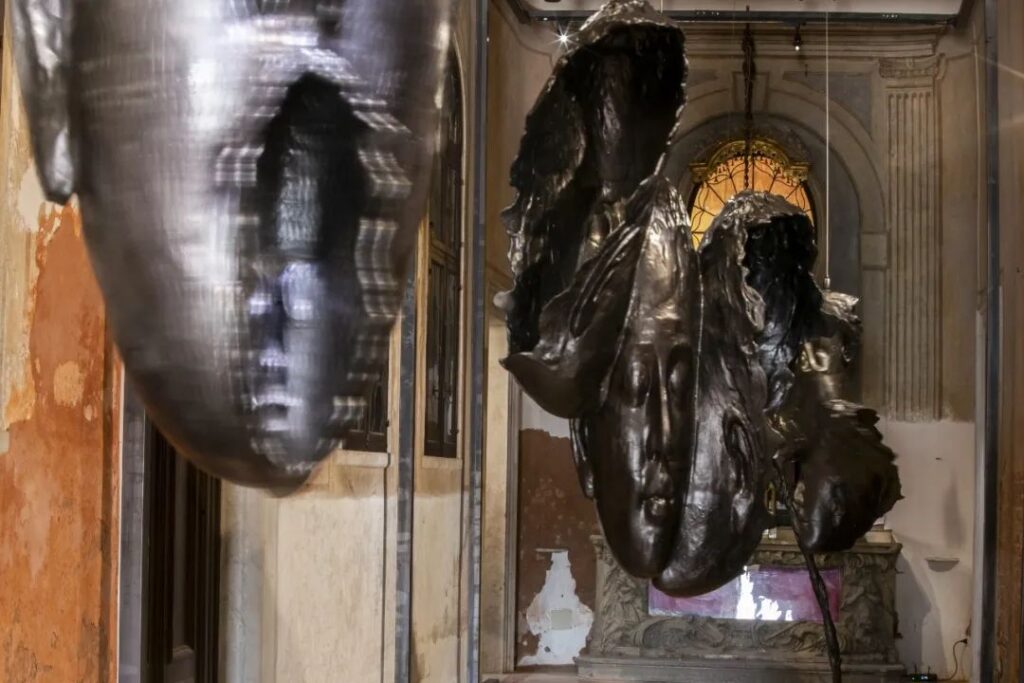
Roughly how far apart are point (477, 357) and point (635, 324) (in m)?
7.70

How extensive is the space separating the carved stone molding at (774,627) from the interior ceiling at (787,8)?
436 cm

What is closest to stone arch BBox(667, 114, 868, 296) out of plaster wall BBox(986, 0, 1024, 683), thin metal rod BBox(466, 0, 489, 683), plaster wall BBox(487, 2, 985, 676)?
plaster wall BBox(487, 2, 985, 676)

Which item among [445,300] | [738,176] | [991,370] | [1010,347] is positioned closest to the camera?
[1010,347]

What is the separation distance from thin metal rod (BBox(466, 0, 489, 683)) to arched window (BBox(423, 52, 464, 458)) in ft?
0.83

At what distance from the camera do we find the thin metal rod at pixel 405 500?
7195 millimetres

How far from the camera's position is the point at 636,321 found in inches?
78.1

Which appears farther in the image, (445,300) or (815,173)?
(815,173)

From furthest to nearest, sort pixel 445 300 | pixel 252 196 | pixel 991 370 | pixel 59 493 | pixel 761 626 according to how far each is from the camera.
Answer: pixel 761 626 → pixel 445 300 → pixel 991 370 → pixel 59 493 → pixel 252 196

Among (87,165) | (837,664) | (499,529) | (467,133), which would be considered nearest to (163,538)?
(87,165)

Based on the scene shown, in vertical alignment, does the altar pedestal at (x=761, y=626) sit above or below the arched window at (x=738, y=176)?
below

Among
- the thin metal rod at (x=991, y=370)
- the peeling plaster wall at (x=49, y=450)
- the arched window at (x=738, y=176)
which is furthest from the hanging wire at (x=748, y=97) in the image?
the peeling plaster wall at (x=49, y=450)

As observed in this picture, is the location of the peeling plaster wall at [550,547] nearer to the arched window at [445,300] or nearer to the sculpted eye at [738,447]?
the arched window at [445,300]

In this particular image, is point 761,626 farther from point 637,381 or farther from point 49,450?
point 637,381

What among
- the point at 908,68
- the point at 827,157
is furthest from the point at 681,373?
the point at 908,68
